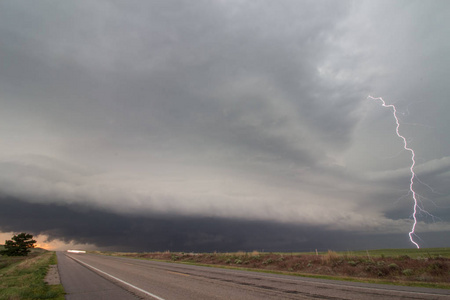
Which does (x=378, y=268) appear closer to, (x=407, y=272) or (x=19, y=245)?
(x=407, y=272)

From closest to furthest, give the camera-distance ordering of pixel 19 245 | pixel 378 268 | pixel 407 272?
pixel 407 272, pixel 378 268, pixel 19 245

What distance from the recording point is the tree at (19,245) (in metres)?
87.2

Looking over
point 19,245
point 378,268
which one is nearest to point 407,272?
point 378,268

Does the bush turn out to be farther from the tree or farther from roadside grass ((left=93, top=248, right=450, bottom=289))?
the tree

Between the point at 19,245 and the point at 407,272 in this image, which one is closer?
the point at 407,272

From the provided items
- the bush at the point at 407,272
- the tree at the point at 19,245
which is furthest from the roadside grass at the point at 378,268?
the tree at the point at 19,245

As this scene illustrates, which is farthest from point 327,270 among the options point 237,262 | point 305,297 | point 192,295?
point 192,295

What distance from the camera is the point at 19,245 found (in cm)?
8938

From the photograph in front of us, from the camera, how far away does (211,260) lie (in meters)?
35.2

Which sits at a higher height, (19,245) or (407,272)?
(407,272)

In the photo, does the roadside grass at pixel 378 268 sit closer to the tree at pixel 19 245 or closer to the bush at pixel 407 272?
the bush at pixel 407 272

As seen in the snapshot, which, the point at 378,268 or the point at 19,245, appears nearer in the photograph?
the point at 378,268

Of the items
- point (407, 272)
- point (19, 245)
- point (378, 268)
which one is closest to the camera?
point (407, 272)

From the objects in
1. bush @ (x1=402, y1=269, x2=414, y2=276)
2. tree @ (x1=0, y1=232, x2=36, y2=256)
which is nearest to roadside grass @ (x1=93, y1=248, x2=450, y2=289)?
bush @ (x1=402, y1=269, x2=414, y2=276)
